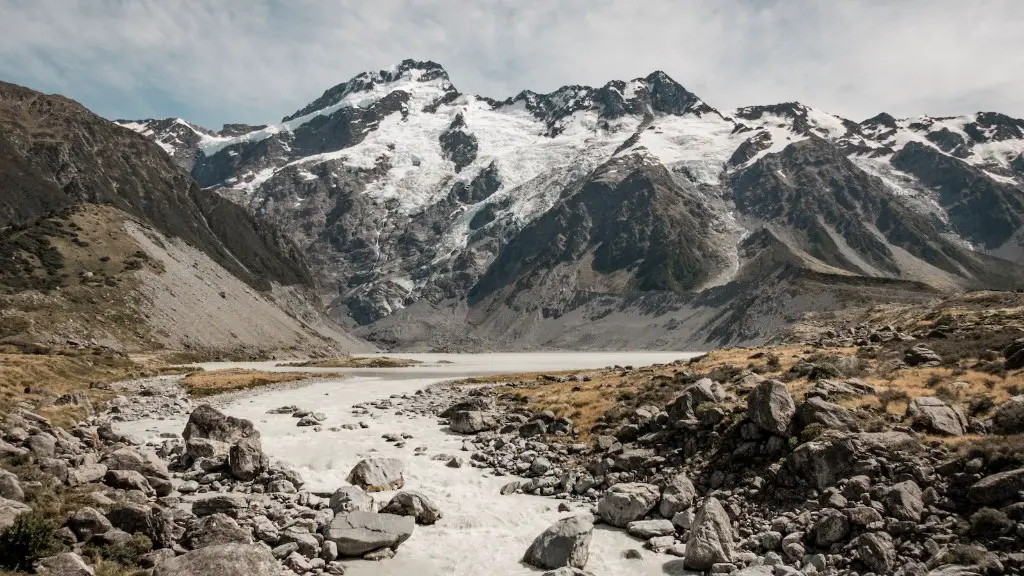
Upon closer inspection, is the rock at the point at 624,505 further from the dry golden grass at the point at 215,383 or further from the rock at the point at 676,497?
the dry golden grass at the point at 215,383

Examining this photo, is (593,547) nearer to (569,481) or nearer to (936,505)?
(569,481)

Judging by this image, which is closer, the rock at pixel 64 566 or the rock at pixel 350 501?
the rock at pixel 64 566

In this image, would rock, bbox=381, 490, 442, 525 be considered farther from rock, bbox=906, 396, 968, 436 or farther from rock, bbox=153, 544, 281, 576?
rock, bbox=906, 396, 968, 436

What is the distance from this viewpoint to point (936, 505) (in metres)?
19.4

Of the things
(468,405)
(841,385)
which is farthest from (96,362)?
(841,385)

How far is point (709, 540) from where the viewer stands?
20062mm

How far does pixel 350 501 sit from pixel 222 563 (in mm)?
8515

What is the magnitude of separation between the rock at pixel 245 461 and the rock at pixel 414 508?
22.5ft

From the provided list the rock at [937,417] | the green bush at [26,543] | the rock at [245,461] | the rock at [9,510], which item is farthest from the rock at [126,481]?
the rock at [937,417]

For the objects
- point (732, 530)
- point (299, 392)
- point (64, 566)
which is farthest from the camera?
point (299, 392)

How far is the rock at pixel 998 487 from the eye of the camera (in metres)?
18.3

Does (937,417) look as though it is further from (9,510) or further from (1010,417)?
(9,510)

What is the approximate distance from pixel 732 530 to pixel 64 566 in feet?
64.6

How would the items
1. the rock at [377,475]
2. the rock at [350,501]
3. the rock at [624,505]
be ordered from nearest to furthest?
the rock at [350,501] < the rock at [624,505] < the rock at [377,475]
